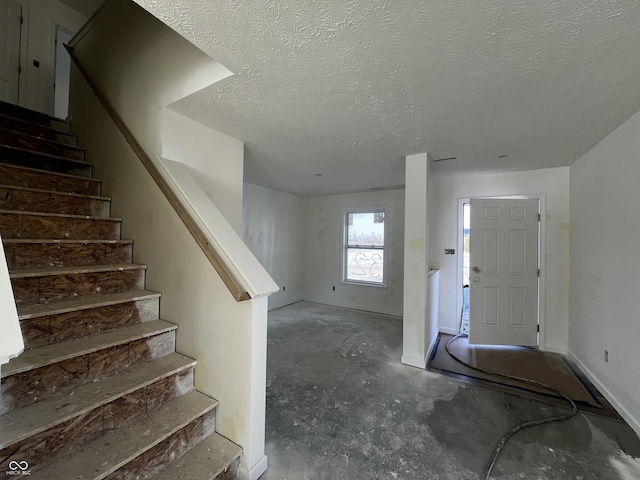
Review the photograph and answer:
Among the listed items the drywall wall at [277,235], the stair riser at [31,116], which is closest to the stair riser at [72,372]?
the stair riser at [31,116]

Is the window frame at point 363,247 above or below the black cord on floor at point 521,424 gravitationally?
above

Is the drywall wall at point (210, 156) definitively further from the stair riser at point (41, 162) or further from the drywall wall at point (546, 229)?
the drywall wall at point (546, 229)

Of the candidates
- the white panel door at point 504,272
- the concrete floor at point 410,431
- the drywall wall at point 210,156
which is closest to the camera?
the concrete floor at point 410,431

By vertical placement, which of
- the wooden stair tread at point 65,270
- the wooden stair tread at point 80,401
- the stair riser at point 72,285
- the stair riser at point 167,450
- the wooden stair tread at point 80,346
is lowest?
the stair riser at point 167,450

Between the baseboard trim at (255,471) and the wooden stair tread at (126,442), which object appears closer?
the wooden stair tread at (126,442)

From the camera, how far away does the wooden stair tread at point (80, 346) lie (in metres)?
1.11

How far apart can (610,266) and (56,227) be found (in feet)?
14.0

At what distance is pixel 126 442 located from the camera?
114 centimetres

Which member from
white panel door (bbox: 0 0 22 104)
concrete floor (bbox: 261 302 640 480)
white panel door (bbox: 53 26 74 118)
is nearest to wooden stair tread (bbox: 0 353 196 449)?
concrete floor (bbox: 261 302 640 480)

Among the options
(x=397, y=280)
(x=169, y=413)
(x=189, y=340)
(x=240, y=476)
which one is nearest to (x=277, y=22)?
(x=189, y=340)

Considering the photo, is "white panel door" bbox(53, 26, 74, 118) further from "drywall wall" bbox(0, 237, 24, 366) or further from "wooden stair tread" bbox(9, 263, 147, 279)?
"drywall wall" bbox(0, 237, 24, 366)

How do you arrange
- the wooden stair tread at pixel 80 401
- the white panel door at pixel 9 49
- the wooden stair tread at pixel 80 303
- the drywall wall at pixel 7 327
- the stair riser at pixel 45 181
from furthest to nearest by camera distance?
the white panel door at pixel 9 49
the stair riser at pixel 45 181
the wooden stair tread at pixel 80 303
the wooden stair tread at pixel 80 401
the drywall wall at pixel 7 327

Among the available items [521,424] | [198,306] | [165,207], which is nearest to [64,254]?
[165,207]

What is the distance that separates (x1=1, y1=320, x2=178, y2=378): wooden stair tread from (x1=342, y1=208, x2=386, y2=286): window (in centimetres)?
382
